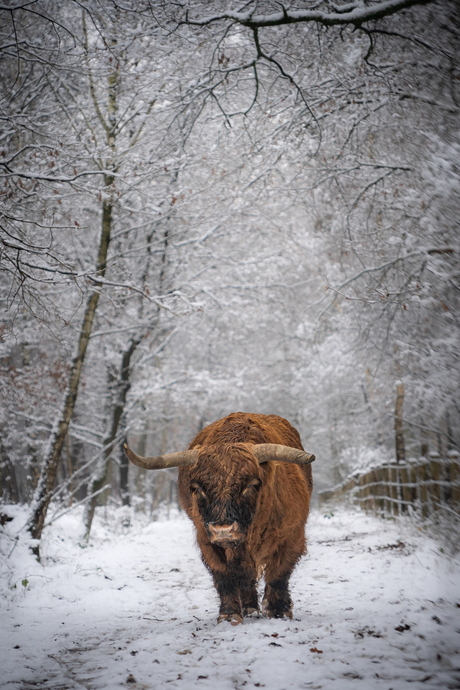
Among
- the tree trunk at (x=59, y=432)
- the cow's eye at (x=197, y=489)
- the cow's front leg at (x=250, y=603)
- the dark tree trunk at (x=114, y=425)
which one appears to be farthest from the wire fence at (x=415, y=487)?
the dark tree trunk at (x=114, y=425)

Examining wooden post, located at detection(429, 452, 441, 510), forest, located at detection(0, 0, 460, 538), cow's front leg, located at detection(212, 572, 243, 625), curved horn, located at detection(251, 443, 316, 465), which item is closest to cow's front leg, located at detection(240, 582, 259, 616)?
cow's front leg, located at detection(212, 572, 243, 625)

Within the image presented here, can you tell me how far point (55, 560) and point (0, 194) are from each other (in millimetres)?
5381

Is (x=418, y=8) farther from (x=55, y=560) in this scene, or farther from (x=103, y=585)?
(x=55, y=560)

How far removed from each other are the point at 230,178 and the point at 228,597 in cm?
743

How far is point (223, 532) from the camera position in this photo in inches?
134

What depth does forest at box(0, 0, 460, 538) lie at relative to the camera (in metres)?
4.75

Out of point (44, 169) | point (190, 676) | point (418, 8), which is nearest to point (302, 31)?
point (418, 8)

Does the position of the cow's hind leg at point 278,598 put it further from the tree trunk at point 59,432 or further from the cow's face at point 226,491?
the tree trunk at point 59,432

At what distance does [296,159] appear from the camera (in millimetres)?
6723

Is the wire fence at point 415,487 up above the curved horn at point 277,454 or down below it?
below

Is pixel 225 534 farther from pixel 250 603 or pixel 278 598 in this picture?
pixel 250 603

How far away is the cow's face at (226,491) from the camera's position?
345 cm

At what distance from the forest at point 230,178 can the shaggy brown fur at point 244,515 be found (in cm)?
181

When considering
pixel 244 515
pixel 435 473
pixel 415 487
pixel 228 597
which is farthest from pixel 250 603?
pixel 415 487
